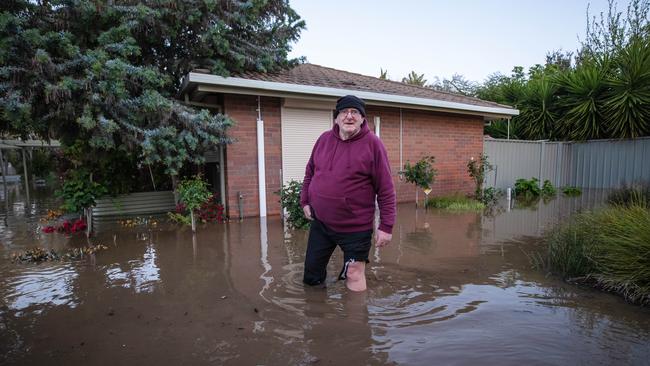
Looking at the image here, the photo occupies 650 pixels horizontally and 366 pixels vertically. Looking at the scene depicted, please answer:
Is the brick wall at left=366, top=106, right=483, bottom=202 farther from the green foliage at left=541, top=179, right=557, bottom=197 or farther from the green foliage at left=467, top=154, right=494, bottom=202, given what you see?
the green foliage at left=541, top=179, right=557, bottom=197

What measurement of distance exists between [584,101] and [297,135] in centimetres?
1215

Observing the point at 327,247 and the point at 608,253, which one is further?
the point at 608,253

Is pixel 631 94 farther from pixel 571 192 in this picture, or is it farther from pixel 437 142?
pixel 437 142

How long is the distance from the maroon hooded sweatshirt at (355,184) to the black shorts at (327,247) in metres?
0.07

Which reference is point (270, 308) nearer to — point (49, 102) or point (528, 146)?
point (49, 102)

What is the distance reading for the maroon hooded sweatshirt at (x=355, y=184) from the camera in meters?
3.21

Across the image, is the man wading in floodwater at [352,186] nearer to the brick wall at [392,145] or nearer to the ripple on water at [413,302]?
the ripple on water at [413,302]

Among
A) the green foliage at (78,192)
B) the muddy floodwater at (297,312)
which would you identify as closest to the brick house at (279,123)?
the green foliage at (78,192)

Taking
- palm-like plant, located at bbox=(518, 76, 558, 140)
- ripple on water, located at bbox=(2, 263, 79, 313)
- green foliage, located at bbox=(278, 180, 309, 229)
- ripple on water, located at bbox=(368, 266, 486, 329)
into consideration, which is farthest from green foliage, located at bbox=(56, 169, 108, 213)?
palm-like plant, located at bbox=(518, 76, 558, 140)

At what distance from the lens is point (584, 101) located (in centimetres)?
1455

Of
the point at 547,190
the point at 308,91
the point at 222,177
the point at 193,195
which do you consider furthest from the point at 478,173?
the point at 193,195

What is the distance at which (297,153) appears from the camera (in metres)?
8.59

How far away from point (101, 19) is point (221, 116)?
249cm

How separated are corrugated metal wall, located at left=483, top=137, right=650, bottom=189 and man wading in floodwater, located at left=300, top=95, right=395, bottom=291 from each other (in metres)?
11.1
